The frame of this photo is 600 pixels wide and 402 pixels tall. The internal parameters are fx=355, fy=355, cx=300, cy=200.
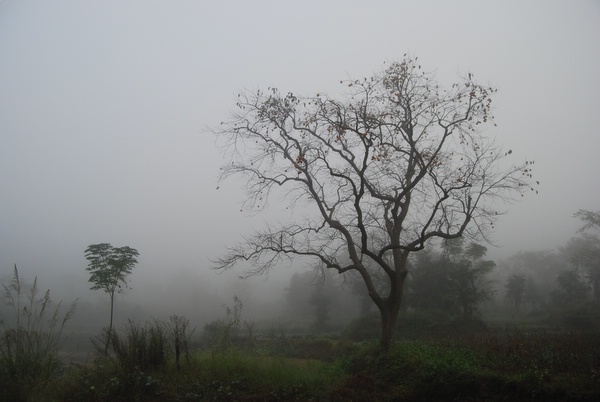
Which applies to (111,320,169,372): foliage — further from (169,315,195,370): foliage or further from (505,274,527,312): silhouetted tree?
(505,274,527,312): silhouetted tree

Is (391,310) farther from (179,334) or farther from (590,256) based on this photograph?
(590,256)

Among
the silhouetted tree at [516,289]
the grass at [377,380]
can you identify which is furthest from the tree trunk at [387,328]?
the silhouetted tree at [516,289]

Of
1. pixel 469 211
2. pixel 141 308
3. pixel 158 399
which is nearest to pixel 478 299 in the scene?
pixel 469 211

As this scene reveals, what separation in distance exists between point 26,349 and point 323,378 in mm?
6465

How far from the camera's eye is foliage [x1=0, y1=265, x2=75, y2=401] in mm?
6856

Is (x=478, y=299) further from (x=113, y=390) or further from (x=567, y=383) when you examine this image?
(x=113, y=390)

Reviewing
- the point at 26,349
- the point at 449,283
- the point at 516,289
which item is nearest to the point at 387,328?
the point at 26,349

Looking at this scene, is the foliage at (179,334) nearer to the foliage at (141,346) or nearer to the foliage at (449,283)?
the foliage at (141,346)

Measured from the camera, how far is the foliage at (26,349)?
6856 millimetres

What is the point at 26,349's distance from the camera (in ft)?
24.1

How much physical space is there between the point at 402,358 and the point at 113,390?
6.92 metres

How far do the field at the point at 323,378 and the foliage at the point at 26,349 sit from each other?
65 mm

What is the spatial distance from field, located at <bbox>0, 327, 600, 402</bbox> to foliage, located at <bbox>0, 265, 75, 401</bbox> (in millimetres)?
65

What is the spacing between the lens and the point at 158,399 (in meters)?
7.09
